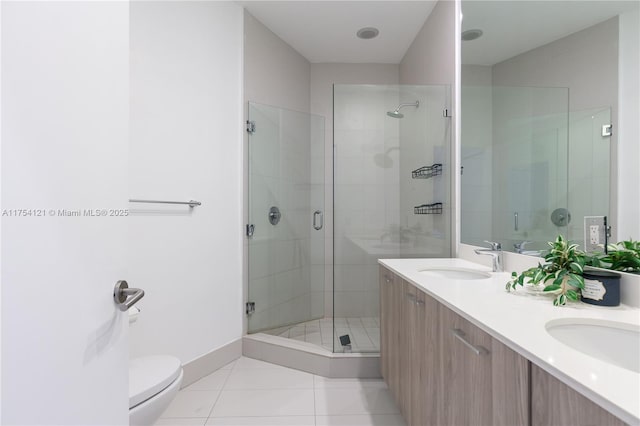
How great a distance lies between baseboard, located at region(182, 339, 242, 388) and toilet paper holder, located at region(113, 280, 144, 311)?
1.43 metres

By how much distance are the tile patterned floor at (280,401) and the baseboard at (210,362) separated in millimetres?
43

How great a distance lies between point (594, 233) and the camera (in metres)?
1.02

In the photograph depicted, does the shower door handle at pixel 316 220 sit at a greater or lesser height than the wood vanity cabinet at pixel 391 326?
greater

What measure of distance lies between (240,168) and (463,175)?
5.28ft

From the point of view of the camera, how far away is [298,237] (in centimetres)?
281

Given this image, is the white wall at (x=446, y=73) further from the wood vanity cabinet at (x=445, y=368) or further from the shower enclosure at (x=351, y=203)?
→ the wood vanity cabinet at (x=445, y=368)

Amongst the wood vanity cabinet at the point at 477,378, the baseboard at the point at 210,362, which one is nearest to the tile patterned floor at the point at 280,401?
the baseboard at the point at 210,362

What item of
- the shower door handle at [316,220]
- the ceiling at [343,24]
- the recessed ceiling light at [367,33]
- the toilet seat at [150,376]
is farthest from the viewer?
the shower door handle at [316,220]

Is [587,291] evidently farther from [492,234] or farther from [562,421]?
[492,234]

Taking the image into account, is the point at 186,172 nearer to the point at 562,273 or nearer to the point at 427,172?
the point at 427,172

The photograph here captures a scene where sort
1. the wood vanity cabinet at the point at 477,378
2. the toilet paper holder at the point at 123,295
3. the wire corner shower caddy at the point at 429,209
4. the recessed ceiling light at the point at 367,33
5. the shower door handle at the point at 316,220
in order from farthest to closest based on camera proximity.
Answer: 1. the shower door handle at the point at 316,220
2. the recessed ceiling light at the point at 367,33
3. the wire corner shower caddy at the point at 429,209
4. the toilet paper holder at the point at 123,295
5. the wood vanity cabinet at the point at 477,378

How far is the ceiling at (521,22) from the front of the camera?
1048 mm

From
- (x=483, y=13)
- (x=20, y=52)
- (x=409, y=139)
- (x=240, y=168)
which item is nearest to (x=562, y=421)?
(x=20, y=52)

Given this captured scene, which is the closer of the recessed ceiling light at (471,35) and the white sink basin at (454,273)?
the white sink basin at (454,273)
